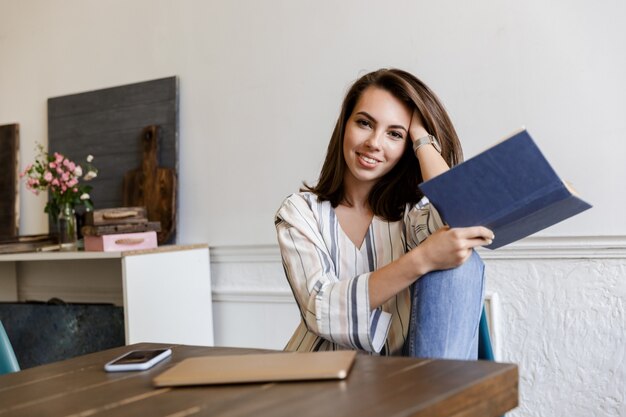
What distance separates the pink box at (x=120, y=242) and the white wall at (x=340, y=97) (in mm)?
237

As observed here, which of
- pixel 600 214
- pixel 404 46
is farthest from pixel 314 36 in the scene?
pixel 600 214

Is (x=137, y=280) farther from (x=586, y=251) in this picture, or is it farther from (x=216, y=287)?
(x=586, y=251)

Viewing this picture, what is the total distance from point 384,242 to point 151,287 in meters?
1.33

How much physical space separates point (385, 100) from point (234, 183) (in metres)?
1.32

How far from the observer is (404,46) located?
2584mm

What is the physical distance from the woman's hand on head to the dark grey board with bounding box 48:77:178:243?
192 cm

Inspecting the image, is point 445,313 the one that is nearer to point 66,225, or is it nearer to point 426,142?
point 426,142

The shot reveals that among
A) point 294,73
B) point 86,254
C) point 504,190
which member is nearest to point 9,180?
point 86,254

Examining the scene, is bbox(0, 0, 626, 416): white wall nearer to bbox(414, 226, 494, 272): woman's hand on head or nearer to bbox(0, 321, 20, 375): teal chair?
bbox(414, 226, 494, 272): woman's hand on head

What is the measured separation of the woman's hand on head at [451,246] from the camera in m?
1.43

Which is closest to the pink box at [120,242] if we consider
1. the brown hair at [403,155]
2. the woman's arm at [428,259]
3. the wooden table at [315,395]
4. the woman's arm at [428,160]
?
the brown hair at [403,155]

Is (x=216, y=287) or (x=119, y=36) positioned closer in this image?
(x=216, y=287)

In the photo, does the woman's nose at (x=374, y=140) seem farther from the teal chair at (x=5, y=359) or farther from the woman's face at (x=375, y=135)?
the teal chair at (x=5, y=359)

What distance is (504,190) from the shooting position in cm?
138
